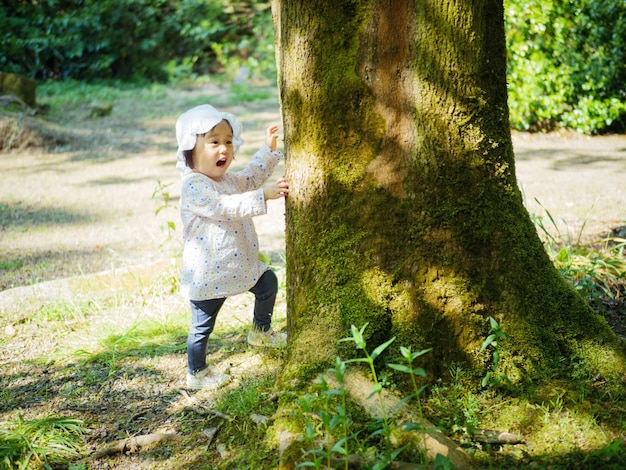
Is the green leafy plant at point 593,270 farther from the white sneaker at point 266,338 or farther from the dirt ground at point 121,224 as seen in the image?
the white sneaker at point 266,338

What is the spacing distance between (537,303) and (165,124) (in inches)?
365

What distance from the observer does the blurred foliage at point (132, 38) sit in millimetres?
14039

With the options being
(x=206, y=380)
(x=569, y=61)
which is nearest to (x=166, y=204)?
(x=206, y=380)

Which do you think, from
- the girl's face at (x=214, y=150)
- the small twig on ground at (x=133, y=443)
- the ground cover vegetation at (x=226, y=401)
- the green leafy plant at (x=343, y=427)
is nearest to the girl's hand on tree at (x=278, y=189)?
the girl's face at (x=214, y=150)

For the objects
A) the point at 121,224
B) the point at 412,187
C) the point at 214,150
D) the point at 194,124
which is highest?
the point at 194,124

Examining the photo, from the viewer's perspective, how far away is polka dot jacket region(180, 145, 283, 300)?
3.09 meters

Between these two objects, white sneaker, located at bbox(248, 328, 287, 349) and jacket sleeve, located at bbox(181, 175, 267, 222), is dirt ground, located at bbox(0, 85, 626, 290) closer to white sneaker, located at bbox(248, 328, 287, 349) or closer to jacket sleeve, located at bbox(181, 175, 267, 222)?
white sneaker, located at bbox(248, 328, 287, 349)

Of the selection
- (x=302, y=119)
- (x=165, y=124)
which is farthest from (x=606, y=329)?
(x=165, y=124)

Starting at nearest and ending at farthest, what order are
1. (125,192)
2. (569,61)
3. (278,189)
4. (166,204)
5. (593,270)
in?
(278,189), (593,270), (166,204), (125,192), (569,61)

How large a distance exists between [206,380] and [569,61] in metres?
7.02

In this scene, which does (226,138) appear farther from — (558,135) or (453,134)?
(558,135)

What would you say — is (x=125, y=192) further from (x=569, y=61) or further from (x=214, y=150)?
(x=569, y=61)

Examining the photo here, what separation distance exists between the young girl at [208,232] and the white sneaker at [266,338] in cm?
36

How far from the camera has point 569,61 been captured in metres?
8.31
